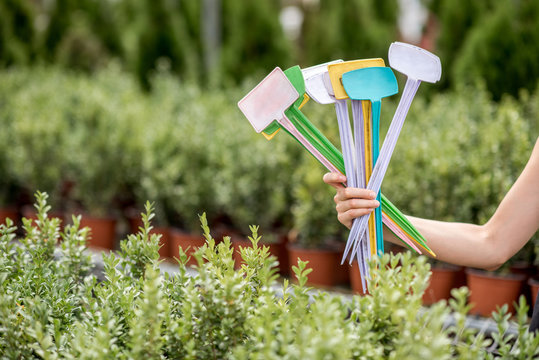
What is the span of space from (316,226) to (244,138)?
35.6 inches

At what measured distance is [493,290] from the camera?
2.65m

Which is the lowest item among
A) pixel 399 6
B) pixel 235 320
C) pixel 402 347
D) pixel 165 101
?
pixel 402 347

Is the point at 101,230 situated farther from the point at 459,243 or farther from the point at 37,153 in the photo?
the point at 459,243

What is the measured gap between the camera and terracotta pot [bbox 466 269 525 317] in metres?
2.63

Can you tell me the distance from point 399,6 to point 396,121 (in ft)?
34.6

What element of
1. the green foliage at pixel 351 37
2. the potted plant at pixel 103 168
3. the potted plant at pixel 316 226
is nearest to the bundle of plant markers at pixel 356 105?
the potted plant at pixel 316 226

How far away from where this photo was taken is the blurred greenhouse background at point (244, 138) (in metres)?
3.02

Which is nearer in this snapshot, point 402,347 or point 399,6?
point 402,347

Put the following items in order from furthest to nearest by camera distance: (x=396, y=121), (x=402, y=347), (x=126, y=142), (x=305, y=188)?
(x=126, y=142) → (x=305, y=188) → (x=396, y=121) → (x=402, y=347)

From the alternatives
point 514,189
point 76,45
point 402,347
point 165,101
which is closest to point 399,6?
point 76,45

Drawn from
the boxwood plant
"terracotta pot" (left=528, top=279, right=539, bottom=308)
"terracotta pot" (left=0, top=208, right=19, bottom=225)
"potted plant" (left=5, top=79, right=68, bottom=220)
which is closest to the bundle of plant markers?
the boxwood plant

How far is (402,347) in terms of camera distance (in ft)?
3.45

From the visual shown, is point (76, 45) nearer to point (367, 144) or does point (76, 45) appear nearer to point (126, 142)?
point (126, 142)

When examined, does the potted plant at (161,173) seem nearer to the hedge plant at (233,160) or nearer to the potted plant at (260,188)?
the hedge plant at (233,160)
